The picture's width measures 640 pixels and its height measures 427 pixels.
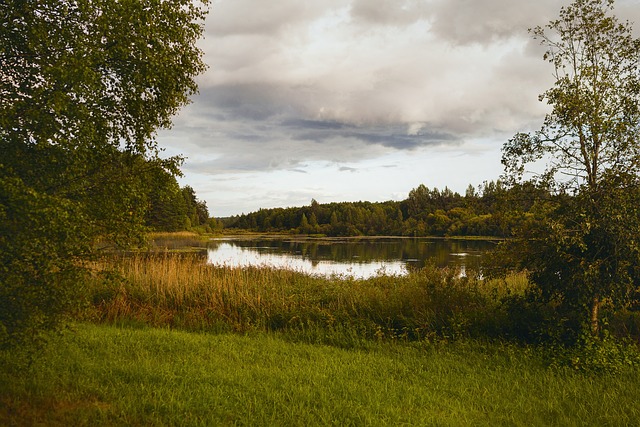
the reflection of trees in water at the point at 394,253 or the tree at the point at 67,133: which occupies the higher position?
the tree at the point at 67,133

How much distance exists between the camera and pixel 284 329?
32.8ft

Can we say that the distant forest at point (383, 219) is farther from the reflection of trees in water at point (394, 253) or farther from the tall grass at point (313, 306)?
the tall grass at point (313, 306)

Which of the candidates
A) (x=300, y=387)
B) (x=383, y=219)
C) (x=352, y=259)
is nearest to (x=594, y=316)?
(x=300, y=387)

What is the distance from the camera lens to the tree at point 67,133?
179 inches

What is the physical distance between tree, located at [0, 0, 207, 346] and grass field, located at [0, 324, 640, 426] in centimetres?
123

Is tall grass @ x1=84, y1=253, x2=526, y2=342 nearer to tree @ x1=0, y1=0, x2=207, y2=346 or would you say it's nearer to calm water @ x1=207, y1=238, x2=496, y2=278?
calm water @ x1=207, y1=238, x2=496, y2=278

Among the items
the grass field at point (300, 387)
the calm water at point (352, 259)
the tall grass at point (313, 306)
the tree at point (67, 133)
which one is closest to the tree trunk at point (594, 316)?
the grass field at point (300, 387)

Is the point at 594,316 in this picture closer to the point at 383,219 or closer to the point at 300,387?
the point at 300,387

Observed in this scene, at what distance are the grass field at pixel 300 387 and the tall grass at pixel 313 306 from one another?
901 mm

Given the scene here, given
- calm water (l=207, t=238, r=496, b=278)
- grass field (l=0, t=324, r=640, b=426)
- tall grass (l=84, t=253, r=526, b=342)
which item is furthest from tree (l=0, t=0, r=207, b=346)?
calm water (l=207, t=238, r=496, b=278)

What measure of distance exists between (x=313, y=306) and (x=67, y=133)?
6.99 metres

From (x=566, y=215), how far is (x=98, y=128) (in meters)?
7.48

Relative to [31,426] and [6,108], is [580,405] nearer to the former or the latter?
[31,426]

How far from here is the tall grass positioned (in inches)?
370
